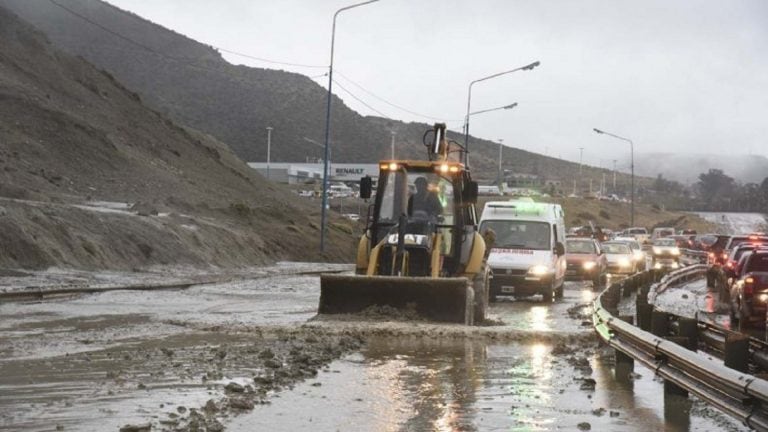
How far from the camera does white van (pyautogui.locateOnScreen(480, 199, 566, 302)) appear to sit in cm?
2709

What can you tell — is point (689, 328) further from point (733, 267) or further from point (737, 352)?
point (733, 267)

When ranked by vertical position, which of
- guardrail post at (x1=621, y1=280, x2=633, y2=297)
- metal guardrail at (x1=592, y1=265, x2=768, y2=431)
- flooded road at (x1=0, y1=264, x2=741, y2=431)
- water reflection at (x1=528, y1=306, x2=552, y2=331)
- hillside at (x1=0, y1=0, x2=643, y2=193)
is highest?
hillside at (x1=0, y1=0, x2=643, y2=193)

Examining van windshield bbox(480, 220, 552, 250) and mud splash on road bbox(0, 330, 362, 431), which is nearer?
mud splash on road bbox(0, 330, 362, 431)

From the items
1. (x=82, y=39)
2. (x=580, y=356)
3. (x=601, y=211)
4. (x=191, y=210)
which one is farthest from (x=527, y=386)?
(x=82, y=39)

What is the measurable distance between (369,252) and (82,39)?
139 m

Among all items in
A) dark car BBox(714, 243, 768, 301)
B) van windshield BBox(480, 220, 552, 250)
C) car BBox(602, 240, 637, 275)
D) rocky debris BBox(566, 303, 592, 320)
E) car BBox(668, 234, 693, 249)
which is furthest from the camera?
car BBox(668, 234, 693, 249)

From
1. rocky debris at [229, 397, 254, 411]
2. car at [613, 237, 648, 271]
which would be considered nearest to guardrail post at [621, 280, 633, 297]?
car at [613, 237, 648, 271]

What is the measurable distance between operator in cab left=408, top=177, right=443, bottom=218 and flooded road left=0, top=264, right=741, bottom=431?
2.71 m

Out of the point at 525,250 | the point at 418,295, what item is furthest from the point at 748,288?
the point at 525,250

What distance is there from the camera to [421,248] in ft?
60.3

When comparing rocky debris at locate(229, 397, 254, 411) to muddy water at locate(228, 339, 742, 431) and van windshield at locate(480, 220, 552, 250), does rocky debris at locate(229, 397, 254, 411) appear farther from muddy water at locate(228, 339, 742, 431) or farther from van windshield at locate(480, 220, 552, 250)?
van windshield at locate(480, 220, 552, 250)

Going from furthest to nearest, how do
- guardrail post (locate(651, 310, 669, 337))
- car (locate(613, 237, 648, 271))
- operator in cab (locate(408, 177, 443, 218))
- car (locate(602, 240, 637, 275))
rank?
car (locate(613, 237, 648, 271))
car (locate(602, 240, 637, 275))
operator in cab (locate(408, 177, 443, 218))
guardrail post (locate(651, 310, 669, 337))

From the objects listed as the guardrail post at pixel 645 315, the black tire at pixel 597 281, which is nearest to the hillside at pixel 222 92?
the black tire at pixel 597 281

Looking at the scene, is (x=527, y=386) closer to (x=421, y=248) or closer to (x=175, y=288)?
(x=421, y=248)
